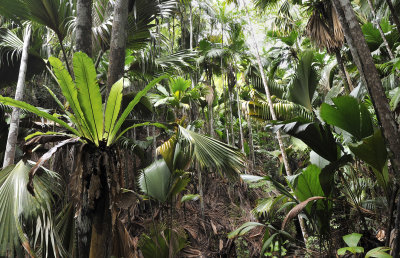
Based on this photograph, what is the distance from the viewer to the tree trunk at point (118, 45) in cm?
300

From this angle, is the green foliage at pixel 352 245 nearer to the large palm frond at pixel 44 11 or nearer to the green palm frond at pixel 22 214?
the green palm frond at pixel 22 214

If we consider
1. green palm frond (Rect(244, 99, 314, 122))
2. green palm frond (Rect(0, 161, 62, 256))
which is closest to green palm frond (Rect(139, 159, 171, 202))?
green palm frond (Rect(0, 161, 62, 256))

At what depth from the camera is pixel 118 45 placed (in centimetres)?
312

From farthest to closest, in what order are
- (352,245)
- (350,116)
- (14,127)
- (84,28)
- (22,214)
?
(14,127) → (84,28) → (350,116) → (352,245) → (22,214)

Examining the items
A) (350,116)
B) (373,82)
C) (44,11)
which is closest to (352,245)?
(350,116)

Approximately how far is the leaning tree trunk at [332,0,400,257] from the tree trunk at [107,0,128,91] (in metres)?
2.38

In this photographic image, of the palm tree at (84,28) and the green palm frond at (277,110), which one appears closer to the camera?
the palm tree at (84,28)

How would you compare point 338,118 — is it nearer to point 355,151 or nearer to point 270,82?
point 355,151

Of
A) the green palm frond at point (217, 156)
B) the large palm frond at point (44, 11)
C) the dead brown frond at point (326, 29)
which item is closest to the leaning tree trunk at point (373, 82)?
the green palm frond at point (217, 156)

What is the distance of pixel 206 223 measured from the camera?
6.27 meters

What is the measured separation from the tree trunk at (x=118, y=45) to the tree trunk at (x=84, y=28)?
1.77 feet

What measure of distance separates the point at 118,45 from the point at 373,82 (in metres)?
2.65

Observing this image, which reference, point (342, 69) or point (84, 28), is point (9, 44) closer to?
point (84, 28)

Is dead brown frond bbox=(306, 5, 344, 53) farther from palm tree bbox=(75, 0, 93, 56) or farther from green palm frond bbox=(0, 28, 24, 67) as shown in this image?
green palm frond bbox=(0, 28, 24, 67)
